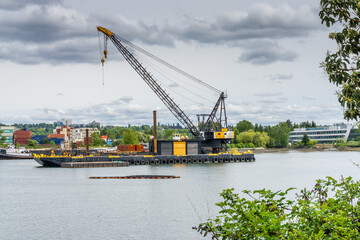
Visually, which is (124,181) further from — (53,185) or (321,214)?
(321,214)

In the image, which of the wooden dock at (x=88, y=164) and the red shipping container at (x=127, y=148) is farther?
the red shipping container at (x=127, y=148)

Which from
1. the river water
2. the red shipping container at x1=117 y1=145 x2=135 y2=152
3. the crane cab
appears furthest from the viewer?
the red shipping container at x1=117 y1=145 x2=135 y2=152

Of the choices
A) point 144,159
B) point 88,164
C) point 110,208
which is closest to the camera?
point 110,208

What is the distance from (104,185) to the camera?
60.5 meters

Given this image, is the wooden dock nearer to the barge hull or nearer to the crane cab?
the barge hull

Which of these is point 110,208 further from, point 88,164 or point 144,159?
point 144,159

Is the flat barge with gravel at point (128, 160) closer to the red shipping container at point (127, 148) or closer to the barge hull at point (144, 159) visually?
the barge hull at point (144, 159)

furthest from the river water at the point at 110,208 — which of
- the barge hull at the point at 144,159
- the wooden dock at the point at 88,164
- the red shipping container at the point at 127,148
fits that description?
the red shipping container at the point at 127,148

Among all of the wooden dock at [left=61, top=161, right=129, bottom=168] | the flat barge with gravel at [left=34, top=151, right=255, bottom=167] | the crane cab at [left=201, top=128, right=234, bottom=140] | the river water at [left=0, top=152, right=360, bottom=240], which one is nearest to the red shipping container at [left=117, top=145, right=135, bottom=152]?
the flat barge with gravel at [left=34, top=151, right=255, bottom=167]

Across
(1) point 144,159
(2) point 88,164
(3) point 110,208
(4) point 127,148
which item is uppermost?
(4) point 127,148

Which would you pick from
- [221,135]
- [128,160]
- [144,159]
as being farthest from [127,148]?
[221,135]

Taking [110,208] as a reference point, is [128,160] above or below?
above

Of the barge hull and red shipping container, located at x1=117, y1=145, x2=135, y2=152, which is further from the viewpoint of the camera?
red shipping container, located at x1=117, y1=145, x2=135, y2=152

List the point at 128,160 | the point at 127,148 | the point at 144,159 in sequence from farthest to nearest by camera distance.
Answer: the point at 127,148 < the point at 128,160 < the point at 144,159
